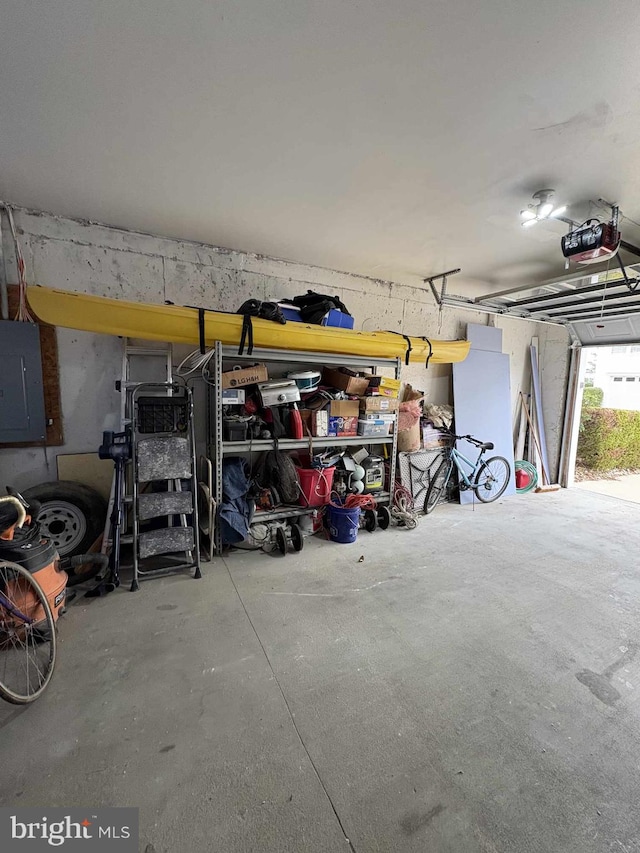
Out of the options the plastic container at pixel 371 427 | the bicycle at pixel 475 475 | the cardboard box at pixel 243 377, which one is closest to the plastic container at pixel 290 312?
the cardboard box at pixel 243 377

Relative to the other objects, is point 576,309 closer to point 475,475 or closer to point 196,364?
point 475,475

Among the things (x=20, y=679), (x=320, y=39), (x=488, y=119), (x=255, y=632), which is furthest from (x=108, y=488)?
(x=488, y=119)

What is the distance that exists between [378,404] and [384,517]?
1176mm

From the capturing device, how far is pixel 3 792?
1.15m

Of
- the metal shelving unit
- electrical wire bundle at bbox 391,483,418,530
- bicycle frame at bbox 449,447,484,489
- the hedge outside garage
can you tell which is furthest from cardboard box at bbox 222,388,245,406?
the hedge outside garage

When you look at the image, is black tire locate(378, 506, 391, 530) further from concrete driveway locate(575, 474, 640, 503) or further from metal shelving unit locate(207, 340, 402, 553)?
concrete driveway locate(575, 474, 640, 503)

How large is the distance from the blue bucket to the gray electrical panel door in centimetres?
247

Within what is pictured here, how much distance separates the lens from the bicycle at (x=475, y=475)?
14.1 ft

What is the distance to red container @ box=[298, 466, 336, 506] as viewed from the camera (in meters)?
3.19

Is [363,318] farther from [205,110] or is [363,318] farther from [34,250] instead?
[34,250]

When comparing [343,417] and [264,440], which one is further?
[343,417]

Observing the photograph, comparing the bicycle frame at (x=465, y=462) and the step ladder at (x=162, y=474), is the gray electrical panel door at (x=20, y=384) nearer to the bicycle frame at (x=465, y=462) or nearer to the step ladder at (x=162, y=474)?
the step ladder at (x=162, y=474)

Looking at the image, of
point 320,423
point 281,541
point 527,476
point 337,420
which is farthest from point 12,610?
point 527,476

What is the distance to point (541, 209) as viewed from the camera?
2.29m
